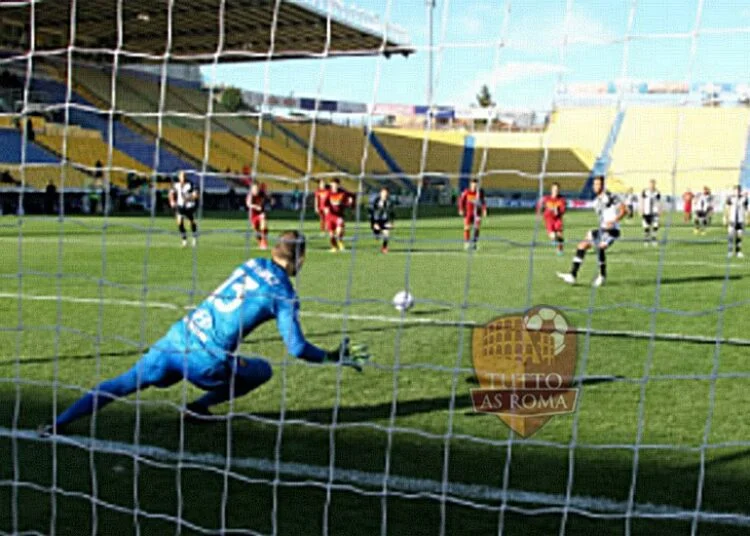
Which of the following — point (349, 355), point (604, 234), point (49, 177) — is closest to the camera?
point (349, 355)

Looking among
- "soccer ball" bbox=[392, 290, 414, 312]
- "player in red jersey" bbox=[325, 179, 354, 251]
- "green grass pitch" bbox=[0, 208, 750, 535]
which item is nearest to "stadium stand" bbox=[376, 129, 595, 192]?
"player in red jersey" bbox=[325, 179, 354, 251]

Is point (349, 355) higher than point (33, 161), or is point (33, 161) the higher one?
point (33, 161)

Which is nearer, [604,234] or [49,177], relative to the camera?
[604,234]

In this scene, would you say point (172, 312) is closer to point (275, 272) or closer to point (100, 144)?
point (275, 272)

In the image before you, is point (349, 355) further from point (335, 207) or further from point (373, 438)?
point (335, 207)

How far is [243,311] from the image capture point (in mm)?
4875

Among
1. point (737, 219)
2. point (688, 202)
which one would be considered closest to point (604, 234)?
point (737, 219)

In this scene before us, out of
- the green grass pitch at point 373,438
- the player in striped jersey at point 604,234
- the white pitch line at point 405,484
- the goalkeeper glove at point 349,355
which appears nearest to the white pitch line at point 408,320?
the green grass pitch at point 373,438

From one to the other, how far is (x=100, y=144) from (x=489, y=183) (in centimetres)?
2208

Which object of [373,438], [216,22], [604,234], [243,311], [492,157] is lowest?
[373,438]

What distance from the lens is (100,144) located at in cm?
3194
